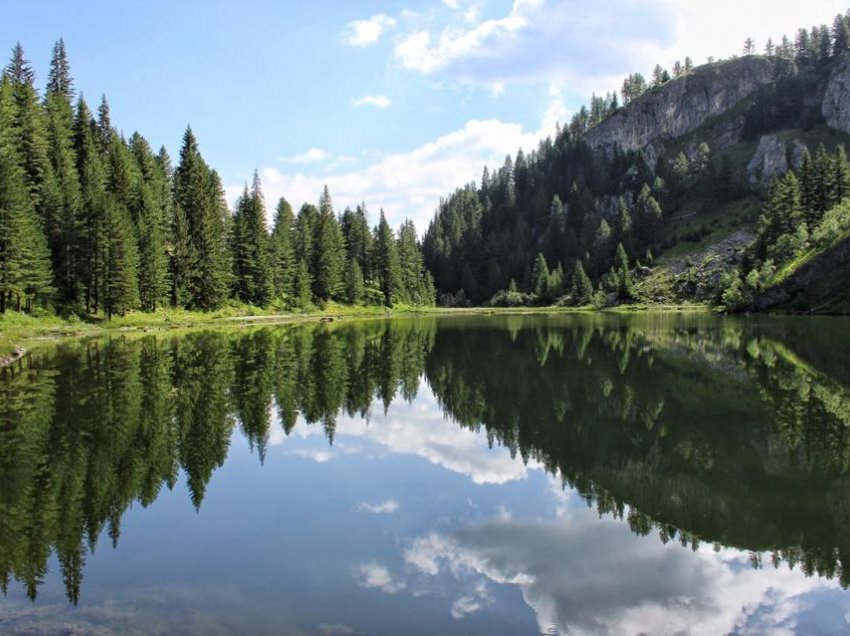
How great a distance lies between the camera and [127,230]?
273ft

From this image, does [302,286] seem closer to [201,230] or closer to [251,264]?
[251,264]

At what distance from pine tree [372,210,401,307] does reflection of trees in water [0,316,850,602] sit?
10517 centimetres

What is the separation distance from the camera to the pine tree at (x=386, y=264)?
5935 inches

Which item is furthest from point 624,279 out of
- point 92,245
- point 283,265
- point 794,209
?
point 92,245

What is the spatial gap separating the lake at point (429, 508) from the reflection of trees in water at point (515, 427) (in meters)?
0.11

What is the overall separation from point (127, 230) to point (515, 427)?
76475 millimetres

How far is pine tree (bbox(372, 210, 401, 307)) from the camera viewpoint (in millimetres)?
150750

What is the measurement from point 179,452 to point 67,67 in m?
128

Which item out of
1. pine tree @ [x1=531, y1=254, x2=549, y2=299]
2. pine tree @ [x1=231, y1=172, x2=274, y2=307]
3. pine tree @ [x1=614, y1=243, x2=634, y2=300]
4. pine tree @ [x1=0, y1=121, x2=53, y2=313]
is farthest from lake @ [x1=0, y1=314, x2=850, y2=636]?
pine tree @ [x1=531, y1=254, x2=549, y2=299]

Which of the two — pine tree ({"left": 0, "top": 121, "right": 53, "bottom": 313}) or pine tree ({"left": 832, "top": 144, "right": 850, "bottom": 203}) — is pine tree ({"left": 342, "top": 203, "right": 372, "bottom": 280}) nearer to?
pine tree ({"left": 0, "top": 121, "right": 53, "bottom": 313})

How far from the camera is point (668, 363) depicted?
129 feet

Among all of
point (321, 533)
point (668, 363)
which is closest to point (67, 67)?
point (668, 363)

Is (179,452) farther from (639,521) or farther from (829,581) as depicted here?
(829,581)

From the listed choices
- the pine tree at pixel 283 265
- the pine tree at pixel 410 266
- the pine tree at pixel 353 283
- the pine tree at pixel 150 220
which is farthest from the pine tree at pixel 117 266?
the pine tree at pixel 410 266
